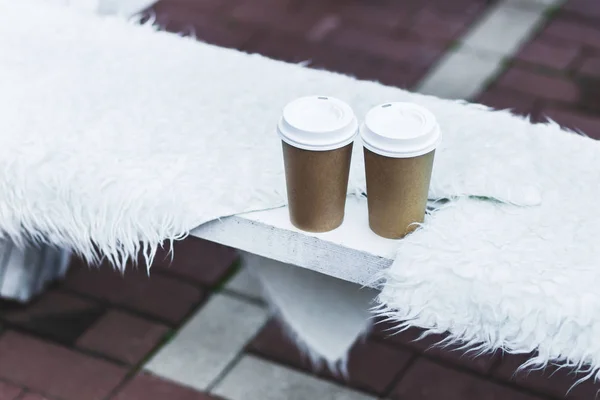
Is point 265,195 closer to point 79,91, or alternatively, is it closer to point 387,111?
point 387,111

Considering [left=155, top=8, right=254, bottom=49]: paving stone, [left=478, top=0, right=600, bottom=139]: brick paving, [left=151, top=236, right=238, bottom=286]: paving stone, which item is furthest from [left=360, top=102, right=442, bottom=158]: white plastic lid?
[left=155, top=8, right=254, bottom=49]: paving stone

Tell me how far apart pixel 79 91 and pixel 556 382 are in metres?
1.16

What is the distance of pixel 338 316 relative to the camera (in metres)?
1.71

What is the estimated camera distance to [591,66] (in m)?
2.88

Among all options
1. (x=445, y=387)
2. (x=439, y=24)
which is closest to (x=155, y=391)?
(x=445, y=387)

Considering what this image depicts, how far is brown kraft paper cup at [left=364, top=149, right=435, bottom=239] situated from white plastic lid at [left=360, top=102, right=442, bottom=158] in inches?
0.6

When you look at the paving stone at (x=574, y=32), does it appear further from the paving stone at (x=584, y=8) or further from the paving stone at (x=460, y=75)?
the paving stone at (x=460, y=75)

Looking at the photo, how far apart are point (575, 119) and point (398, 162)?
5.22 ft

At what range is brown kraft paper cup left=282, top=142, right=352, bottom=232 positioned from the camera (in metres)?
1.26

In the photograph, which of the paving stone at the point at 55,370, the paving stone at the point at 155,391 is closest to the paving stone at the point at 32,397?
the paving stone at the point at 55,370

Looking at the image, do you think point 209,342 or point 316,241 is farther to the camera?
point 209,342

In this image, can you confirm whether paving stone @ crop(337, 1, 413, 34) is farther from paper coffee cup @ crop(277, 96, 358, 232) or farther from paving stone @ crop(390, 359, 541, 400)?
paper coffee cup @ crop(277, 96, 358, 232)

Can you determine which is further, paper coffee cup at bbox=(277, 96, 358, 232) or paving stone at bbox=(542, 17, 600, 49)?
paving stone at bbox=(542, 17, 600, 49)

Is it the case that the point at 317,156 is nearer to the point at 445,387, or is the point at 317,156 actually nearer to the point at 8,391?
the point at 445,387
